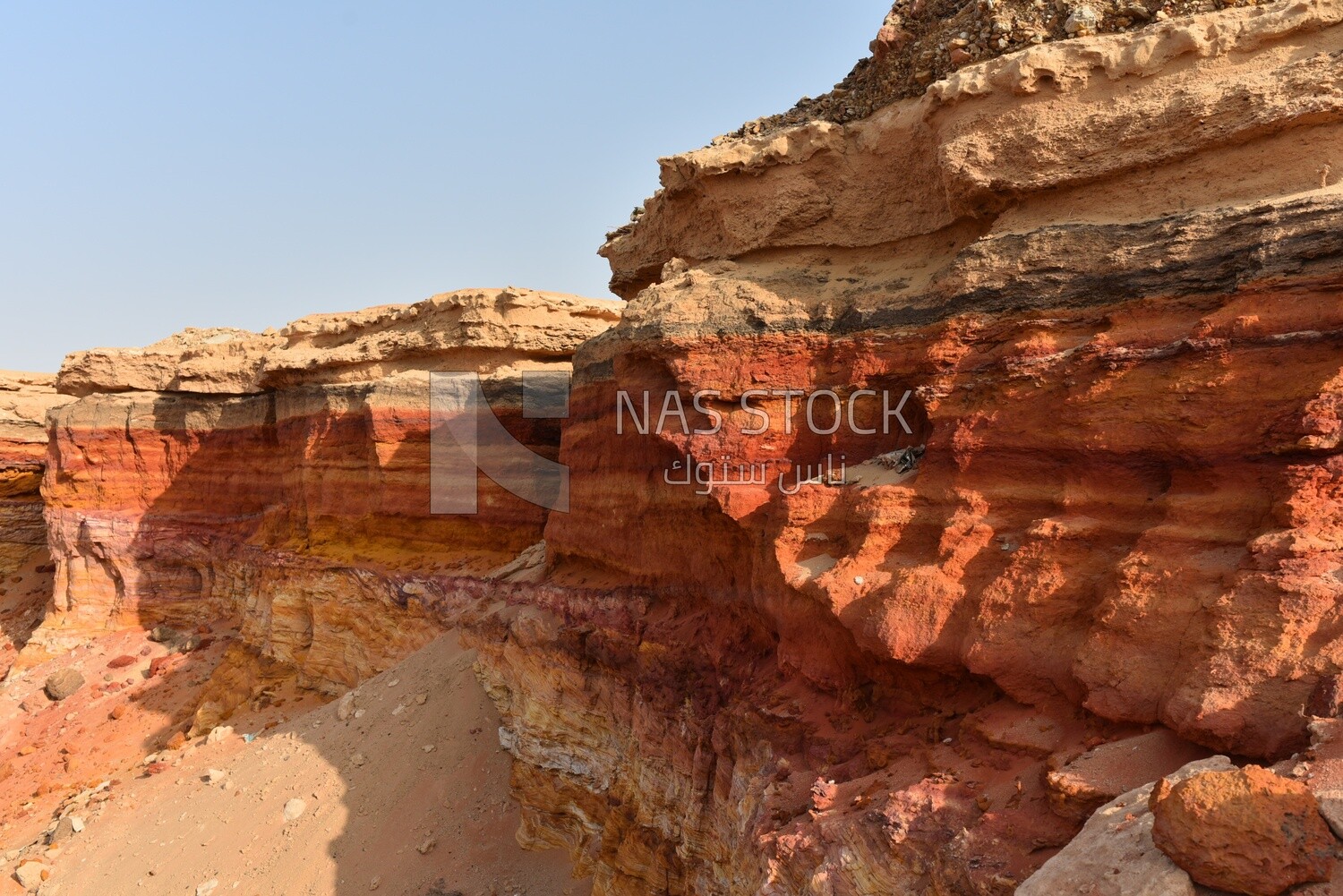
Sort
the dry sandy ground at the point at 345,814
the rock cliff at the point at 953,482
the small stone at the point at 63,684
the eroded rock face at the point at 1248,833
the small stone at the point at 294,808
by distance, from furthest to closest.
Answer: the small stone at the point at 63,684 → the small stone at the point at 294,808 → the dry sandy ground at the point at 345,814 → the rock cliff at the point at 953,482 → the eroded rock face at the point at 1248,833

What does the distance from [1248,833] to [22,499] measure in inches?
1182

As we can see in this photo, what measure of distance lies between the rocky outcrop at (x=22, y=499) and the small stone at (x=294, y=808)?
15.9 m

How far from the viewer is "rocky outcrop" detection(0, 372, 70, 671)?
2309cm

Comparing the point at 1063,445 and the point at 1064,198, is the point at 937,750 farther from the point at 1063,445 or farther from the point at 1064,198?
the point at 1064,198

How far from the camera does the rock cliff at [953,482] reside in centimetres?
448

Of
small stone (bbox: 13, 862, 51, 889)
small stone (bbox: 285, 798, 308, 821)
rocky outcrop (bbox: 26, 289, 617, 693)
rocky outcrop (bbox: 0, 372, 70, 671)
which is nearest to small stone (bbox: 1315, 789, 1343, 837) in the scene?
small stone (bbox: 285, 798, 308, 821)

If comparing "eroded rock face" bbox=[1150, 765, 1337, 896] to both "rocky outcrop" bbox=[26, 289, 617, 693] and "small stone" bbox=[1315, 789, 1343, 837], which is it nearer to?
"small stone" bbox=[1315, 789, 1343, 837]

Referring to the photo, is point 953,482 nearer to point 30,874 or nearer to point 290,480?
point 30,874

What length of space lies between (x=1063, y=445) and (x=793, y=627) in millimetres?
2503

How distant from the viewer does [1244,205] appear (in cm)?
509

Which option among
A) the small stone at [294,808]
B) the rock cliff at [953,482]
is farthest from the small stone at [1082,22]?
the small stone at [294,808]

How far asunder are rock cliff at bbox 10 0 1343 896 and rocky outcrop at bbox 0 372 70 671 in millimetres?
19134

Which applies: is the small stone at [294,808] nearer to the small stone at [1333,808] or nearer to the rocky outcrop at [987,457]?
the rocky outcrop at [987,457]

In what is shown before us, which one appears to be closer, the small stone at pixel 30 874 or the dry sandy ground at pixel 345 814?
the dry sandy ground at pixel 345 814
